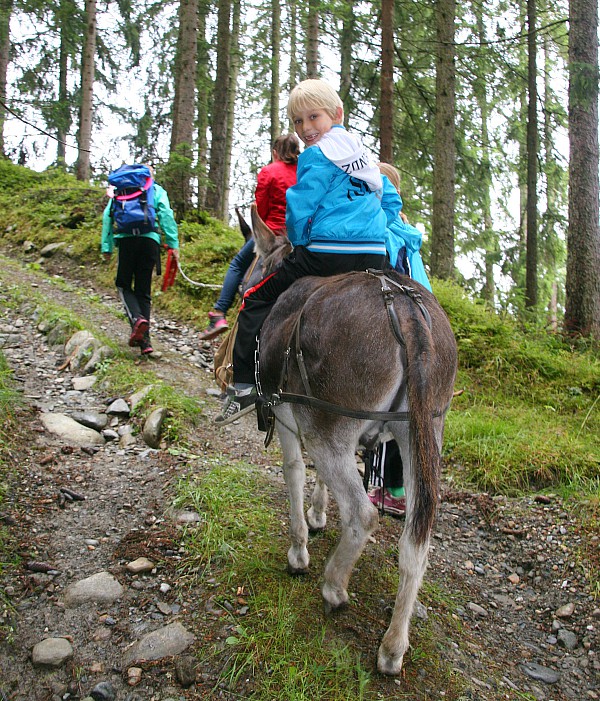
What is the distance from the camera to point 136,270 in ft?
23.1

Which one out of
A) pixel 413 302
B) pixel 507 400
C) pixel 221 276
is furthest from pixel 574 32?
pixel 413 302

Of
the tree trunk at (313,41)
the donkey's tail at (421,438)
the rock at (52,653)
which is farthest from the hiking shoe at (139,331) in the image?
the tree trunk at (313,41)

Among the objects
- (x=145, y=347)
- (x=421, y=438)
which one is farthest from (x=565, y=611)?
(x=145, y=347)

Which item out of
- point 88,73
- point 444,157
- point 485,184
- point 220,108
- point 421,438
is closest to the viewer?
point 421,438

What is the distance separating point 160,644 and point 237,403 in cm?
152

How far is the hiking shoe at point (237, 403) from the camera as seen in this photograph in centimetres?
362

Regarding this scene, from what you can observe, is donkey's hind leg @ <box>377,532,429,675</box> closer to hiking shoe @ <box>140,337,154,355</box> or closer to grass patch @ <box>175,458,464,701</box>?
grass patch @ <box>175,458,464,701</box>

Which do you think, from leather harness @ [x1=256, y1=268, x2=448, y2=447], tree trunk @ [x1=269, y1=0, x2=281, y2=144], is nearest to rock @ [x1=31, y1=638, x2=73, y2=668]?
leather harness @ [x1=256, y1=268, x2=448, y2=447]

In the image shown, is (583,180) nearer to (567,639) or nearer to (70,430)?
(567,639)

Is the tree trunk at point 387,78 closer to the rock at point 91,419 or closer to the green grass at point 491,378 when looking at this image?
the green grass at point 491,378

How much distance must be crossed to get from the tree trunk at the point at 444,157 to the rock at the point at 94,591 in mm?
9175

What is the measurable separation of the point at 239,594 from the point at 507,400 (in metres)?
4.69

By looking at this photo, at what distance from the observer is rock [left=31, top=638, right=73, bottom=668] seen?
2574mm

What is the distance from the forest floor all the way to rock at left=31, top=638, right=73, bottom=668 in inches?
1.5
